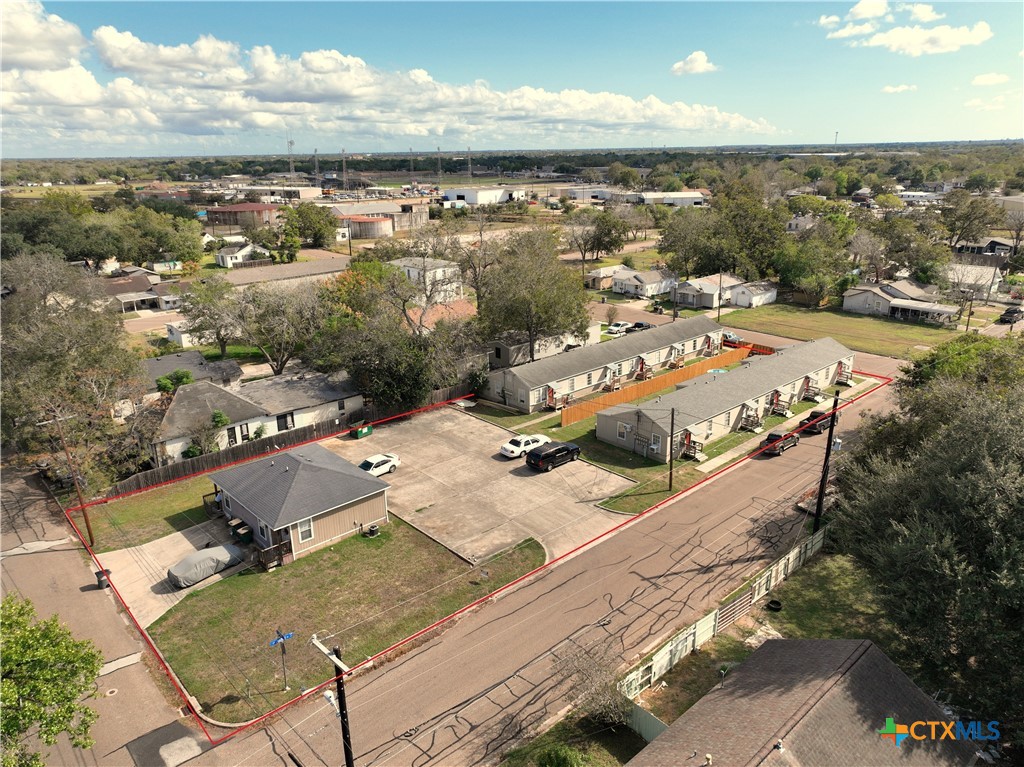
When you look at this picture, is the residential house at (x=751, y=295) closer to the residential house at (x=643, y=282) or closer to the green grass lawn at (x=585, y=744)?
the residential house at (x=643, y=282)

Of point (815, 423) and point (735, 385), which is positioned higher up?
point (735, 385)

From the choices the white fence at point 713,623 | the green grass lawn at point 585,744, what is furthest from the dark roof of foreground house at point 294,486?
the white fence at point 713,623

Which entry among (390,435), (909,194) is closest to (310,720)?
(390,435)

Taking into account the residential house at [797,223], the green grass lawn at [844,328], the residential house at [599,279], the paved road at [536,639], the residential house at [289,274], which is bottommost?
the paved road at [536,639]

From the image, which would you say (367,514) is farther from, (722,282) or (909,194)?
(909,194)

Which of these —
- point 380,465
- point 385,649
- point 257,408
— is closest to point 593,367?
point 380,465

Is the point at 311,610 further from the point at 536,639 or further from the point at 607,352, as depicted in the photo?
the point at 607,352
